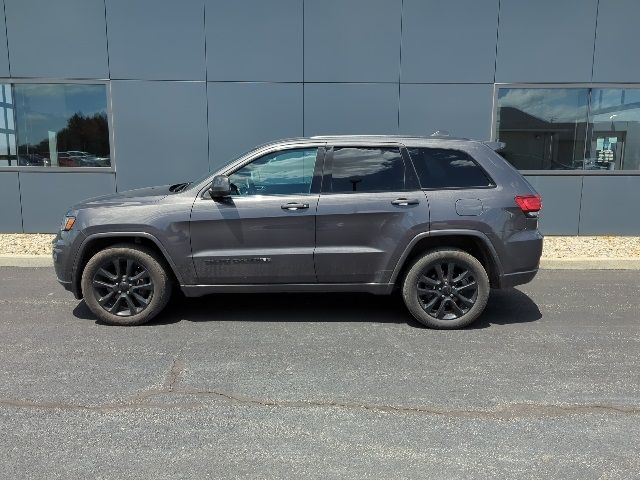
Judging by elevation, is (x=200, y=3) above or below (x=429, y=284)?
above

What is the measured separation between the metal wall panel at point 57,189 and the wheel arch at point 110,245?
4779 mm

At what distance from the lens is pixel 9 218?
30.3 ft

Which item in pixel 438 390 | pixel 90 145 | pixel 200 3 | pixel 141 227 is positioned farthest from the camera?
pixel 90 145

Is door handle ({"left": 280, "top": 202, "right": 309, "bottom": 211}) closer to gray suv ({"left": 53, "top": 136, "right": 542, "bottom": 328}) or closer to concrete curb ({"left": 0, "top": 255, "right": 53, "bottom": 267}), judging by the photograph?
gray suv ({"left": 53, "top": 136, "right": 542, "bottom": 328})

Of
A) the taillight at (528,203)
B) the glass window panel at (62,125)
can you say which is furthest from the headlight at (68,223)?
the glass window panel at (62,125)

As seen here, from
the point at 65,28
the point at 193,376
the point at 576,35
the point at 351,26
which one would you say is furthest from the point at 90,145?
the point at 576,35

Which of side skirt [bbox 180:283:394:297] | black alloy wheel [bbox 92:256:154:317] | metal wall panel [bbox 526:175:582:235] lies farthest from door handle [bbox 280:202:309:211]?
metal wall panel [bbox 526:175:582:235]

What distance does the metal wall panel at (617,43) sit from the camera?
341 inches

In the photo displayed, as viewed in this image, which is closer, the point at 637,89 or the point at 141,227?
the point at 141,227

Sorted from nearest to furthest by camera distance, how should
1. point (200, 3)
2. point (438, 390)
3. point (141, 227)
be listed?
point (438, 390), point (141, 227), point (200, 3)

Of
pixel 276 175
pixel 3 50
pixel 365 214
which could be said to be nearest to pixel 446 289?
pixel 365 214

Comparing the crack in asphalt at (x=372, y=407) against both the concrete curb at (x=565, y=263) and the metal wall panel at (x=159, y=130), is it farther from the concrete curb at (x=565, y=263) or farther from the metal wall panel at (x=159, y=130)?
the metal wall panel at (x=159, y=130)

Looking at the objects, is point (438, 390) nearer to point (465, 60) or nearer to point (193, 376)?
point (193, 376)

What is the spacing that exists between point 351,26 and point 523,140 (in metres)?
3.85
